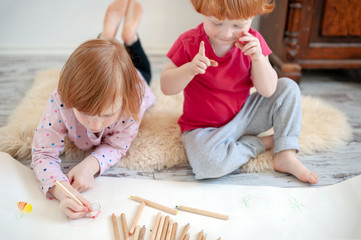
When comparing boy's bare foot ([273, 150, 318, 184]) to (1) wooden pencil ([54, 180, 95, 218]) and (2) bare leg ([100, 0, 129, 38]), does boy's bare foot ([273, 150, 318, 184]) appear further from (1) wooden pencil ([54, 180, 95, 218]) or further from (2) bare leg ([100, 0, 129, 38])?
(2) bare leg ([100, 0, 129, 38])

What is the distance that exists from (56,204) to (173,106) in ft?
1.92

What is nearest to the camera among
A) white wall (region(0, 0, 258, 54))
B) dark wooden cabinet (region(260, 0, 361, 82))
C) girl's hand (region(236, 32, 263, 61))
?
girl's hand (region(236, 32, 263, 61))

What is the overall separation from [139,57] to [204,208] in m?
0.66

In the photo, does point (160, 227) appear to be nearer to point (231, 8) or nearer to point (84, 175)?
point (84, 175)

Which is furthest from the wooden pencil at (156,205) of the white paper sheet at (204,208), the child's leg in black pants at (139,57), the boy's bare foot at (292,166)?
the child's leg in black pants at (139,57)

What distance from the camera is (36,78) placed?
149cm

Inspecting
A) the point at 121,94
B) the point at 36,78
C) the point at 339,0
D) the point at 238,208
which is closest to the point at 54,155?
the point at 121,94

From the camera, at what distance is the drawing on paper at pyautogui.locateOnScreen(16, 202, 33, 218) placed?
771 millimetres

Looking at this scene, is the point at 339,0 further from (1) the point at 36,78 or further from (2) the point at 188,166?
(1) the point at 36,78

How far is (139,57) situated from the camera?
1.28 metres

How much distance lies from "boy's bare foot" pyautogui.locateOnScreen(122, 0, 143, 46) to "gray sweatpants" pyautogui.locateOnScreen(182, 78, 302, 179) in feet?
1.37

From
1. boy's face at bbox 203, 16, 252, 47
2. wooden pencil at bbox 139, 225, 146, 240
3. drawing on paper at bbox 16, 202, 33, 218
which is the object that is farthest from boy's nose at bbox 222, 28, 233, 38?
drawing on paper at bbox 16, 202, 33, 218

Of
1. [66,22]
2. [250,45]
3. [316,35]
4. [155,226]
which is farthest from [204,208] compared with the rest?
[66,22]

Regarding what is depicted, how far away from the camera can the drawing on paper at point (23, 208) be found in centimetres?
77
